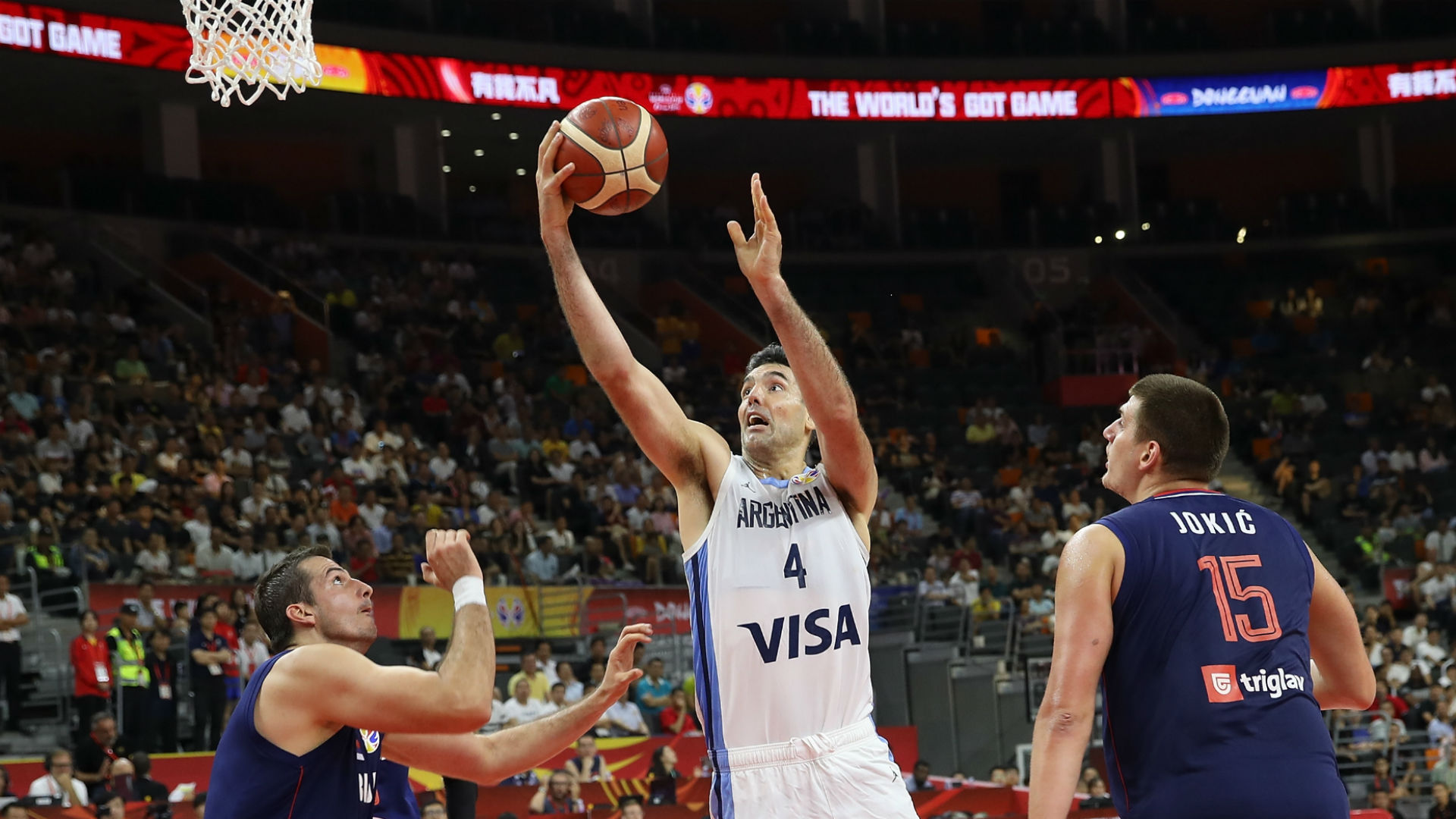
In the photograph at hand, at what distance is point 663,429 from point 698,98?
2363cm

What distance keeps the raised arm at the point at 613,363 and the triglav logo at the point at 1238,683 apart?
1.69 metres

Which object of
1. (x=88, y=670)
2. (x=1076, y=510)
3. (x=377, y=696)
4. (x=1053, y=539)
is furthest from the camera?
(x=1076, y=510)

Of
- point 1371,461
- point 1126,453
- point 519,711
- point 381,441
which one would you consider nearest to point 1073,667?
point 1126,453

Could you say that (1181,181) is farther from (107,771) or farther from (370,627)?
(370,627)

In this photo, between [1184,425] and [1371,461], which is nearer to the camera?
[1184,425]

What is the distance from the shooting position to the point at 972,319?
30.7 metres

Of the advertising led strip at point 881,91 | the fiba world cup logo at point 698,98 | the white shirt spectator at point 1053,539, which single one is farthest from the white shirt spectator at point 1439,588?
the fiba world cup logo at point 698,98

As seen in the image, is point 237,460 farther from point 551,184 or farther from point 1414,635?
point 1414,635

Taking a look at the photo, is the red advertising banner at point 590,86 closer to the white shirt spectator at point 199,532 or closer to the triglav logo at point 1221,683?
the white shirt spectator at point 199,532

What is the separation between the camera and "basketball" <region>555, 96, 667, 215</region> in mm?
4945

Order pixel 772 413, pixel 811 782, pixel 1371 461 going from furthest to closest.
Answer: pixel 1371 461, pixel 772 413, pixel 811 782

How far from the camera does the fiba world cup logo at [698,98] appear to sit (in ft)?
90.5

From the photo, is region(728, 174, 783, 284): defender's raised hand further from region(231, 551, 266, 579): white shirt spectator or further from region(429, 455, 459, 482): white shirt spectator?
region(429, 455, 459, 482): white shirt spectator

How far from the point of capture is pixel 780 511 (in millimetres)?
4727
